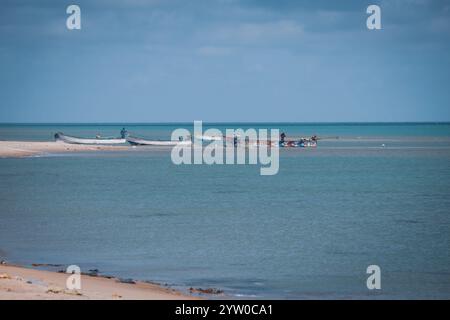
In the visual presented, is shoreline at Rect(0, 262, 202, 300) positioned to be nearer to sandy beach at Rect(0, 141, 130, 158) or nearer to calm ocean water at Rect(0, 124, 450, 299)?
calm ocean water at Rect(0, 124, 450, 299)

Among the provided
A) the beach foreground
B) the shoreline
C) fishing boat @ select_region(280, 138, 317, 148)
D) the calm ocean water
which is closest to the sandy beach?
fishing boat @ select_region(280, 138, 317, 148)

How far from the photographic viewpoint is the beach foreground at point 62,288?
17828 mm

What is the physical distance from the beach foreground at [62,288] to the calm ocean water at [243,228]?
1461mm

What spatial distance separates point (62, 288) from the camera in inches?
754

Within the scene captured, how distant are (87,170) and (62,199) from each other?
21.3 meters

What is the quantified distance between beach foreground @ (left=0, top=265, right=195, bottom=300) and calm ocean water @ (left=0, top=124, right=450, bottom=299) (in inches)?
57.5

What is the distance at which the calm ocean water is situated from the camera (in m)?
23.0

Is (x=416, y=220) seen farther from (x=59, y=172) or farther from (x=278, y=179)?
(x=59, y=172)

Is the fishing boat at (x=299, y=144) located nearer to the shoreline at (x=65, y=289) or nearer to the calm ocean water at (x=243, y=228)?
the calm ocean water at (x=243, y=228)

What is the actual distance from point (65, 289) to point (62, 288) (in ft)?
0.55

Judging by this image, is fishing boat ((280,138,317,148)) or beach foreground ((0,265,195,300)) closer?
beach foreground ((0,265,195,300))

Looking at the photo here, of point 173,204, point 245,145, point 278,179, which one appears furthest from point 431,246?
point 245,145

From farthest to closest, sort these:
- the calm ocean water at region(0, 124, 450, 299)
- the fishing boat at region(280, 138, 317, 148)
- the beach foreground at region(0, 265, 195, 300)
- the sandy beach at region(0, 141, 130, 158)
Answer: the fishing boat at region(280, 138, 317, 148)
the sandy beach at region(0, 141, 130, 158)
the calm ocean water at region(0, 124, 450, 299)
the beach foreground at region(0, 265, 195, 300)
